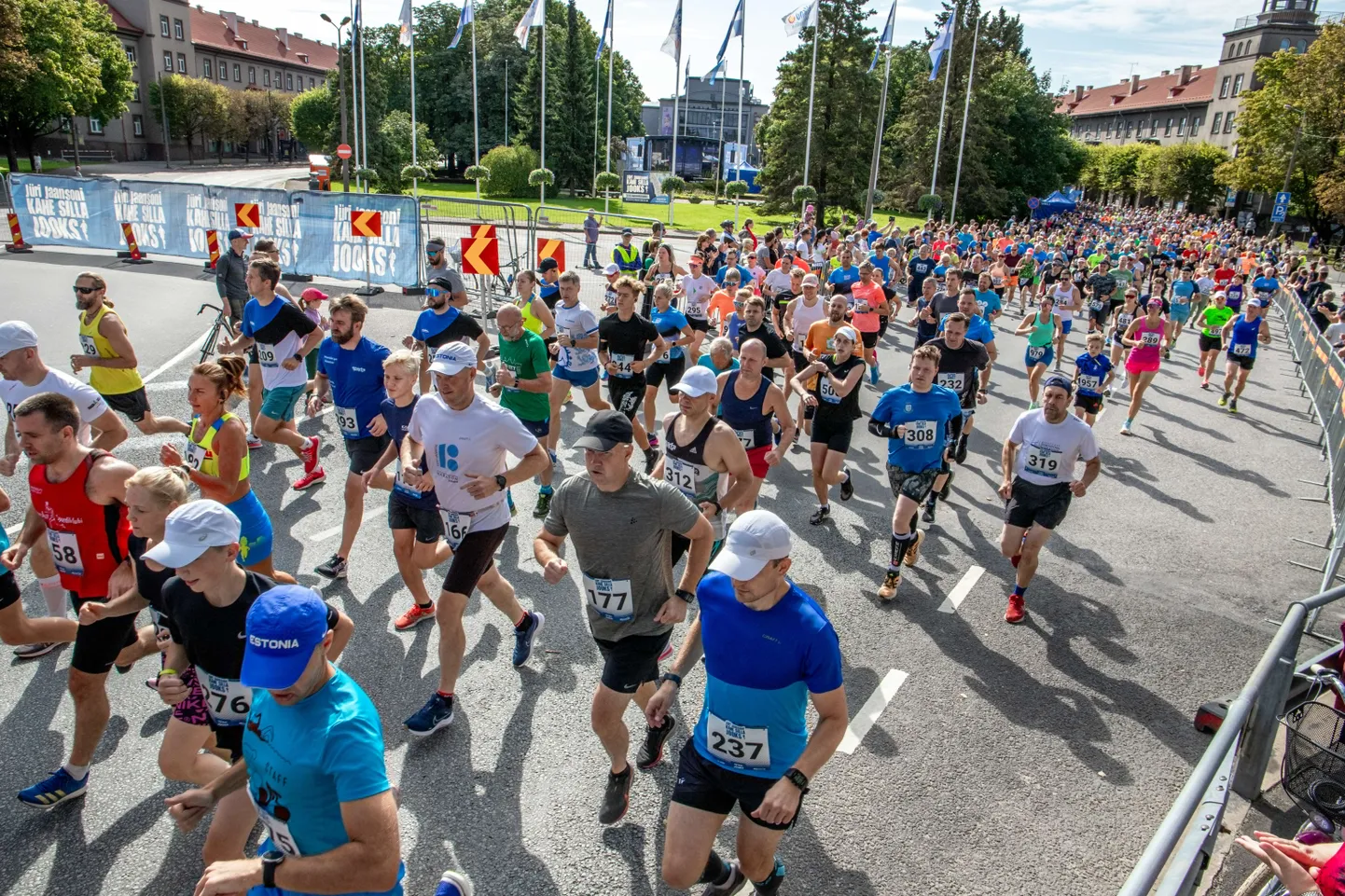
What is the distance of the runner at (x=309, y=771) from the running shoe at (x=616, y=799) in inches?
68.2

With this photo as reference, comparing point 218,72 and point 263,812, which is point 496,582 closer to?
point 263,812

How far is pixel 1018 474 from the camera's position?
6.87 meters

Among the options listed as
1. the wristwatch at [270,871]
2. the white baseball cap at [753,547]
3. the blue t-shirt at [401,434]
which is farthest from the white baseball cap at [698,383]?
the wristwatch at [270,871]

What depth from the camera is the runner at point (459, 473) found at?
493cm

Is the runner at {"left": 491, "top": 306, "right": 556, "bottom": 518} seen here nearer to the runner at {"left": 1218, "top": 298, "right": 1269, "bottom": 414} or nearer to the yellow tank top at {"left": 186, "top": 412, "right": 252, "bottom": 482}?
the yellow tank top at {"left": 186, "top": 412, "right": 252, "bottom": 482}

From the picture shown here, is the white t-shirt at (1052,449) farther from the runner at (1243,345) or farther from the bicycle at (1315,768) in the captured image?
the runner at (1243,345)

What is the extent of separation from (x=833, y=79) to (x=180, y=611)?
53779 millimetres

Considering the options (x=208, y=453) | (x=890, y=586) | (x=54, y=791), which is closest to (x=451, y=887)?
(x=54, y=791)

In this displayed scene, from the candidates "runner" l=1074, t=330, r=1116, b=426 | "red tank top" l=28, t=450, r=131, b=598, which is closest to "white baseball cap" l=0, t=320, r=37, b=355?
"red tank top" l=28, t=450, r=131, b=598

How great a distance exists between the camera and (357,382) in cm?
656

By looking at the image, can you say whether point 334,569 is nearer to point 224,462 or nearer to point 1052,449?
point 224,462

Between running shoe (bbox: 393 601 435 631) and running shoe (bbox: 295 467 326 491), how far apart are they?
3048mm

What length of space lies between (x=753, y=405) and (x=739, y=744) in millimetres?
3873

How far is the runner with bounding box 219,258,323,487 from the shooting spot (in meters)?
8.12
